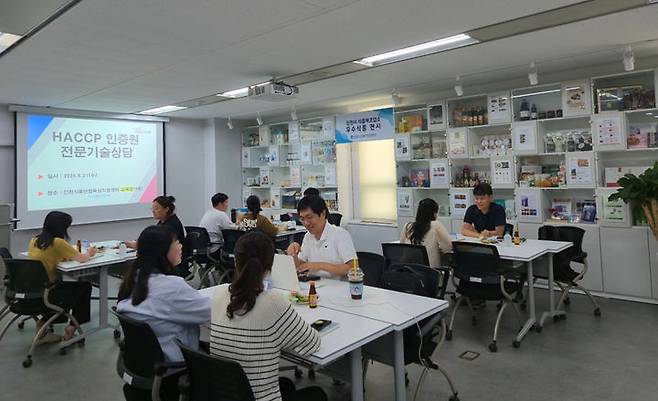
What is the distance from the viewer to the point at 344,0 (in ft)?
9.75

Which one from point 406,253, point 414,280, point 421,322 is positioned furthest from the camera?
point 406,253

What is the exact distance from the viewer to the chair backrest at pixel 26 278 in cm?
367

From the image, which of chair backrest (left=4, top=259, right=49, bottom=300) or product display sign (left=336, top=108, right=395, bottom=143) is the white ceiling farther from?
chair backrest (left=4, top=259, right=49, bottom=300)

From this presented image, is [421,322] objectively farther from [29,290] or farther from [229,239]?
[229,239]

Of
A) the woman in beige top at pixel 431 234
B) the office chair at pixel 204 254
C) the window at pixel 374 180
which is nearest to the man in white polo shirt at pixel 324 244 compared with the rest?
the woman in beige top at pixel 431 234

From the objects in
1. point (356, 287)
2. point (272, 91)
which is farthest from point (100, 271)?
point (356, 287)

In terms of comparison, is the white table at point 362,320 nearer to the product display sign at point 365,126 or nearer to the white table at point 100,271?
the white table at point 100,271

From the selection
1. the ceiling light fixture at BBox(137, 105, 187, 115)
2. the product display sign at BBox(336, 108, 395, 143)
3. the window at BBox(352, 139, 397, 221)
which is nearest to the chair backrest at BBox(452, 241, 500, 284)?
the product display sign at BBox(336, 108, 395, 143)

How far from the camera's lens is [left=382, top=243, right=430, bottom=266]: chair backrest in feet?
12.6

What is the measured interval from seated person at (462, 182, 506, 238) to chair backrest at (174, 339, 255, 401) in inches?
140

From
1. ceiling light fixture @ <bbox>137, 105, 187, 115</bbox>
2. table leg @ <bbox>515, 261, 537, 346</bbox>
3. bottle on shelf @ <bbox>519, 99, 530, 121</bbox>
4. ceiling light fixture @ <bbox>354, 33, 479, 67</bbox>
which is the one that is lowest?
table leg @ <bbox>515, 261, 537, 346</bbox>

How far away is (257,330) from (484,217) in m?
3.71

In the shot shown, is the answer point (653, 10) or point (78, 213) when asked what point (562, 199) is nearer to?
point (653, 10)

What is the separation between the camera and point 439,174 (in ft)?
21.2
